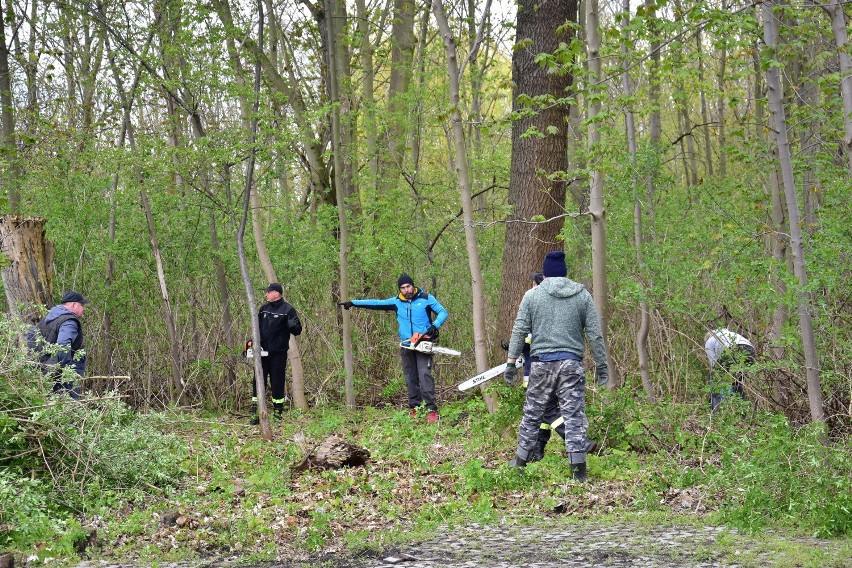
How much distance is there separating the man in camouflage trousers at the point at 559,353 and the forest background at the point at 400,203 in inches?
57.2

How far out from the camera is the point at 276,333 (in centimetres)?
1313

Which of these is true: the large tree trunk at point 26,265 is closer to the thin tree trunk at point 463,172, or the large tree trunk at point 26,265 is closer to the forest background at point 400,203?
the forest background at point 400,203

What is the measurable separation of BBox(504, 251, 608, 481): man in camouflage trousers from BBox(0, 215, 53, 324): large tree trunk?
5747 millimetres

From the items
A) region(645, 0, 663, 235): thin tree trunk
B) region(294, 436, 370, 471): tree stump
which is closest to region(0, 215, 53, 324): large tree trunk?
region(294, 436, 370, 471): tree stump

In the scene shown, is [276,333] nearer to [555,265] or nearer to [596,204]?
[596,204]

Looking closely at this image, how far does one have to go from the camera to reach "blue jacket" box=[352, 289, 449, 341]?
1288 cm

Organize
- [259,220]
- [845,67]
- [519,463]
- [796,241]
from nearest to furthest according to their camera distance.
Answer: [796,241] < [519,463] < [845,67] < [259,220]

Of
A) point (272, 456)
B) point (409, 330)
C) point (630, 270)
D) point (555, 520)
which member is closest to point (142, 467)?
point (272, 456)

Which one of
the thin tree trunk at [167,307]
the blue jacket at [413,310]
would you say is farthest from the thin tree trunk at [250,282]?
the thin tree trunk at [167,307]

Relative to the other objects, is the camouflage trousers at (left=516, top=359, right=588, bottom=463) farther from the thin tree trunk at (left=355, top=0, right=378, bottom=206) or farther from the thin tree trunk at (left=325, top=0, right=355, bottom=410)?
the thin tree trunk at (left=355, top=0, right=378, bottom=206)

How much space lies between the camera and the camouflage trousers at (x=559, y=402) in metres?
8.23

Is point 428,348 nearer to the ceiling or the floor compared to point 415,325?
nearer to the floor

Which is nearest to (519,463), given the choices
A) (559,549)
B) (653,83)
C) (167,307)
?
(559,549)

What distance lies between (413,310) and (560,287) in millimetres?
4706
